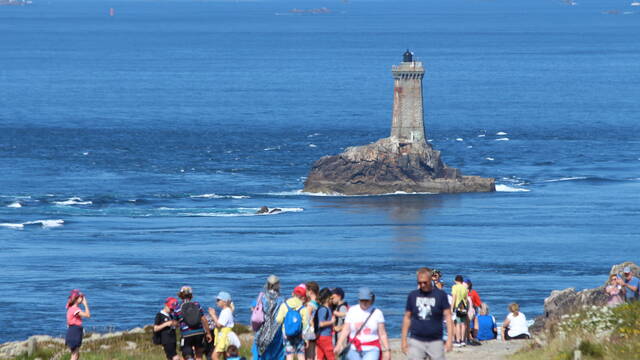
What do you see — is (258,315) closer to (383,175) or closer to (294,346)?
(294,346)

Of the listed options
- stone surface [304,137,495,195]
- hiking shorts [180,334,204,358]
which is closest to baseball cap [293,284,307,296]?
hiking shorts [180,334,204,358]

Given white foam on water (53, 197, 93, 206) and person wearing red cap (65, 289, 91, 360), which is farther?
white foam on water (53, 197, 93, 206)

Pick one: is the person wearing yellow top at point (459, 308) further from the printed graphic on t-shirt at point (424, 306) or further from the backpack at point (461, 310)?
the printed graphic on t-shirt at point (424, 306)

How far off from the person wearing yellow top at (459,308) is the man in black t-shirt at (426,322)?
6875 mm

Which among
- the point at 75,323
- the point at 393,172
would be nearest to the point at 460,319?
the point at 75,323

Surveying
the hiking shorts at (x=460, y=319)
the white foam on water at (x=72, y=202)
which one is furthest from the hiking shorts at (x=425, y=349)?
the white foam on water at (x=72, y=202)

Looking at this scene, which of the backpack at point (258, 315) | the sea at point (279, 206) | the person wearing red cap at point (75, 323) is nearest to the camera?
the backpack at point (258, 315)

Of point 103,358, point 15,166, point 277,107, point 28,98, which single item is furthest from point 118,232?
point 28,98

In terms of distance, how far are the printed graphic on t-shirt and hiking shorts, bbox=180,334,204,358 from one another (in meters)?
4.42

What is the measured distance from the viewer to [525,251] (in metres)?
80.7

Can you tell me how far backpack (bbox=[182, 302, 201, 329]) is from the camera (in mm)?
20844

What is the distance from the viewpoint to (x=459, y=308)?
25203 mm

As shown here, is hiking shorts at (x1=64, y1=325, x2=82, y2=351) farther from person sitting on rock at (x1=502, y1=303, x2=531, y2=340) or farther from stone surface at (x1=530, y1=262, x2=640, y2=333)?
stone surface at (x1=530, y1=262, x2=640, y2=333)

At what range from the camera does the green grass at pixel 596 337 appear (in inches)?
779
